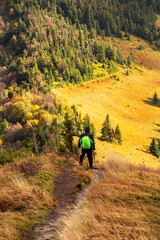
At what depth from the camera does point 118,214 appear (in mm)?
4000

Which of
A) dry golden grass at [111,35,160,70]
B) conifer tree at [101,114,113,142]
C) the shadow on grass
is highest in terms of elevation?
dry golden grass at [111,35,160,70]

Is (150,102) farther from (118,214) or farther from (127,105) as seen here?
(118,214)

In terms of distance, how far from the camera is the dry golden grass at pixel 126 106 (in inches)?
1692

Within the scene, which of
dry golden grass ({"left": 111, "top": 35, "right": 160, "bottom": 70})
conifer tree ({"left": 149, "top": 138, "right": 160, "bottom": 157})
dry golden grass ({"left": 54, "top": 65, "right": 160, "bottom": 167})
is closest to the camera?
conifer tree ({"left": 149, "top": 138, "right": 160, "bottom": 157})

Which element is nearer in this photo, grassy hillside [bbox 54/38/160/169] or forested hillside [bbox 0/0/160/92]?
grassy hillside [bbox 54/38/160/169]

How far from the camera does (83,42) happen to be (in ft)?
348

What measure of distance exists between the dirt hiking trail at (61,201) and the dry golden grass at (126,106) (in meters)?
25.5

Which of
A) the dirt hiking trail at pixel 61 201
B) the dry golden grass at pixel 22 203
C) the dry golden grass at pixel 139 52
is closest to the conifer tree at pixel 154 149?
the dirt hiking trail at pixel 61 201

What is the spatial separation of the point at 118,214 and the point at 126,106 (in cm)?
6785

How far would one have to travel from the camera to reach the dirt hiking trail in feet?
11.7

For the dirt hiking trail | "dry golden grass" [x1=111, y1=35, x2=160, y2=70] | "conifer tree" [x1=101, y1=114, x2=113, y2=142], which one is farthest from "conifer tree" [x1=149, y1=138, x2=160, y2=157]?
"dry golden grass" [x1=111, y1=35, x2=160, y2=70]

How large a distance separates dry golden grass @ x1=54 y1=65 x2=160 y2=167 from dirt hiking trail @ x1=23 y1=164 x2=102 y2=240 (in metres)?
25.5

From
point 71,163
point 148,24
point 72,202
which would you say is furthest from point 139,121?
point 148,24

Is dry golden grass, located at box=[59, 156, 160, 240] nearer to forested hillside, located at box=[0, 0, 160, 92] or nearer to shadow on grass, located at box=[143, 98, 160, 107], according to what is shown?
forested hillside, located at box=[0, 0, 160, 92]
